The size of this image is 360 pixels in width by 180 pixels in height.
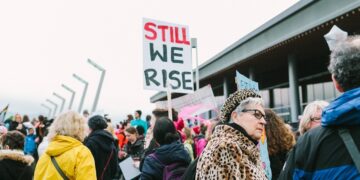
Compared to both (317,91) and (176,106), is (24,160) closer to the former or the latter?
(176,106)

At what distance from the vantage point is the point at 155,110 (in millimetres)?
5625

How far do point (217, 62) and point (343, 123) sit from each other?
2108 cm

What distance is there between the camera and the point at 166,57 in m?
6.56

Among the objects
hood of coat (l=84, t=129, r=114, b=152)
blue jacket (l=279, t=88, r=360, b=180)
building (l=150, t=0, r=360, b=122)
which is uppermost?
building (l=150, t=0, r=360, b=122)

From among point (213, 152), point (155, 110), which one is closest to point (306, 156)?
point (213, 152)

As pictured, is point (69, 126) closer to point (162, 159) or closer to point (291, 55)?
point (162, 159)

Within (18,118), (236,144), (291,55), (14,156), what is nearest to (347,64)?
(236,144)

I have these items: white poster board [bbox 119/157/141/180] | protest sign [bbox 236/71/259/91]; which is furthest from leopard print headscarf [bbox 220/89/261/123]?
A: white poster board [bbox 119/157/141/180]

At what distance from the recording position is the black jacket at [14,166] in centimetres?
475

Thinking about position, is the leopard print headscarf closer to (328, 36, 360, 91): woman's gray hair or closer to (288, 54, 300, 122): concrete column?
(328, 36, 360, 91): woman's gray hair

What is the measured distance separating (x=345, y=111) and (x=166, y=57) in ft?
15.6

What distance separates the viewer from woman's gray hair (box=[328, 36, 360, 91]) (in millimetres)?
2080

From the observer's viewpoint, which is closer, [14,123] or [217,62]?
[14,123]

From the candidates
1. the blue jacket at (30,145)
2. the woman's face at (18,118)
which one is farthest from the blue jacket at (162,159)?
the woman's face at (18,118)
